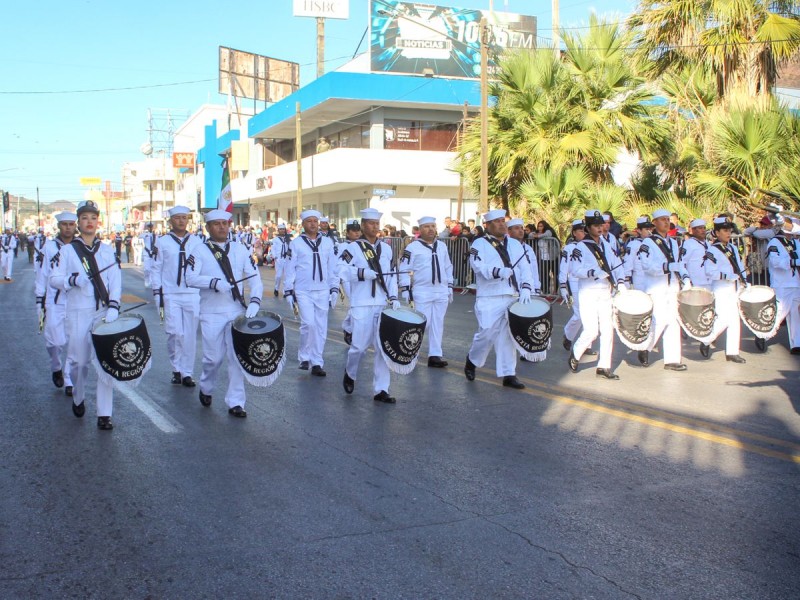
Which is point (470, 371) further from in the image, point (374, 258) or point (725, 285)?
point (725, 285)

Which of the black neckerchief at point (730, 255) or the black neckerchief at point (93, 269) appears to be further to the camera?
the black neckerchief at point (730, 255)

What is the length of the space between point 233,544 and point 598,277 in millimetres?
6417

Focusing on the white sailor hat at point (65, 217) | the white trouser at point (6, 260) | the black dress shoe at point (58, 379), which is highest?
the white sailor hat at point (65, 217)

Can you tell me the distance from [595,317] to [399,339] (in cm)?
304

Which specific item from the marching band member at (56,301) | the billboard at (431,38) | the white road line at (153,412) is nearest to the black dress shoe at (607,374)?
the white road line at (153,412)

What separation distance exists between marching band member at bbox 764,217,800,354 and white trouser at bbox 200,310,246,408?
787 centimetres

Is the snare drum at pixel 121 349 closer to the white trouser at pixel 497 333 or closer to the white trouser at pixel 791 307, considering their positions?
the white trouser at pixel 497 333

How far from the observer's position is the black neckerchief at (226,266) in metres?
8.02

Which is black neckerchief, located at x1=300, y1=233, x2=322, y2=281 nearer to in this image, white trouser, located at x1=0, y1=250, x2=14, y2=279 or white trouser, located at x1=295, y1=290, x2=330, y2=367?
white trouser, located at x1=295, y1=290, x2=330, y2=367

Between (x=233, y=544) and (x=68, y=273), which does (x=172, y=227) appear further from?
(x=233, y=544)

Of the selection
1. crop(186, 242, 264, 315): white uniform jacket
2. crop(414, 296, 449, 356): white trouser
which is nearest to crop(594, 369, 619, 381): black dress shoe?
crop(414, 296, 449, 356): white trouser

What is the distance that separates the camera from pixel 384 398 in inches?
337

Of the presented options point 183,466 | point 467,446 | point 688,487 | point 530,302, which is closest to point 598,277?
point 530,302

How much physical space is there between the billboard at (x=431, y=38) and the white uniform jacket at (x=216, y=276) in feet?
107
